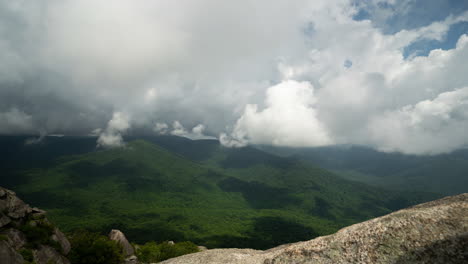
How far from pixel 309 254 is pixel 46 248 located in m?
40.6

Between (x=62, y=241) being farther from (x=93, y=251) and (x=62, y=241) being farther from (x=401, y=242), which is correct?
(x=401, y=242)

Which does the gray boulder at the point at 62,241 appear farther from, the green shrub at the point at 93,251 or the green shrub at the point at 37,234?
the green shrub at the point at 37,234

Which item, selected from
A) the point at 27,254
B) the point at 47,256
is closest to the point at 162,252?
the point at 47,256

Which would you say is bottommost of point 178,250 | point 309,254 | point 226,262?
point 178,250

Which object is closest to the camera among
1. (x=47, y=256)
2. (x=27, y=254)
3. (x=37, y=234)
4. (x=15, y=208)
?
(x=27, y=254)

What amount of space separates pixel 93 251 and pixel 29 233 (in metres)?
9.84

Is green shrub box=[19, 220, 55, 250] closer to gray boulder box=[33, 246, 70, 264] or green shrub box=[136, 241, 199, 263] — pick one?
gray boulder box=[33, 246, 70, 264]

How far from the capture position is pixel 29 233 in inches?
1309

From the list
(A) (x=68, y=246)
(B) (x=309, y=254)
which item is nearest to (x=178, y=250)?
(A) (x=68, y=246)

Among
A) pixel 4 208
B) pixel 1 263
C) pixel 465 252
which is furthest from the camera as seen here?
pixel 4 208

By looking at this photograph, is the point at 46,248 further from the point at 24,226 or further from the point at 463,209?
the point at 463,209

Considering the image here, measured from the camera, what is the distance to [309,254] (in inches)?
577

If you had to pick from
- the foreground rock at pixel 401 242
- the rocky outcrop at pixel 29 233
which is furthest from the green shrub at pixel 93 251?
the foreground rock at pixel 401 242

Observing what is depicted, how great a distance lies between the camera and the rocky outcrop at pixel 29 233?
102 feet
